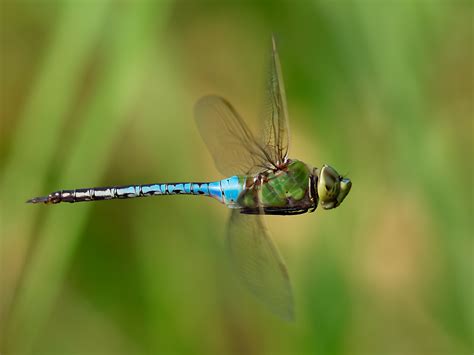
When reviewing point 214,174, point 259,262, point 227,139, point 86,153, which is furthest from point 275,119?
point 214,174

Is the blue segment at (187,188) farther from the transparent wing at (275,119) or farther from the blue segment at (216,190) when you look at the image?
the transparent wing at (275,119)

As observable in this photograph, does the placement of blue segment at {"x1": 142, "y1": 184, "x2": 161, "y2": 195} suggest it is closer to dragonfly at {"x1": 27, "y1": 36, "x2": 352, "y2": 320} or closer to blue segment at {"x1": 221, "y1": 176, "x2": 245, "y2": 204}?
dragonfly at {"x1": 27, "y1": 36, "x2": 352, "y2": 320}

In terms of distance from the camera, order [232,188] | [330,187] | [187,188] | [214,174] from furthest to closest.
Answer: [214,174]
[187,188]
[232,188]
[330,187]

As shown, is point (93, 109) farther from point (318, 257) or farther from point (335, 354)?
point (335, 354)

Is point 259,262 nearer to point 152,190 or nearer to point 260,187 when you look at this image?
point 260,187

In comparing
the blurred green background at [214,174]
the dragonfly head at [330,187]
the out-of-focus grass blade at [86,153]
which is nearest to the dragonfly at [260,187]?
the dragonfly head at [330,187]

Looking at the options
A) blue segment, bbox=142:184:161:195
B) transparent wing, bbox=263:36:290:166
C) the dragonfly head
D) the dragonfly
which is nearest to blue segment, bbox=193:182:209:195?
the dragonfly

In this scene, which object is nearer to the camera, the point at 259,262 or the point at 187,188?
the point at 259,262

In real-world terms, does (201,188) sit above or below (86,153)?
below
